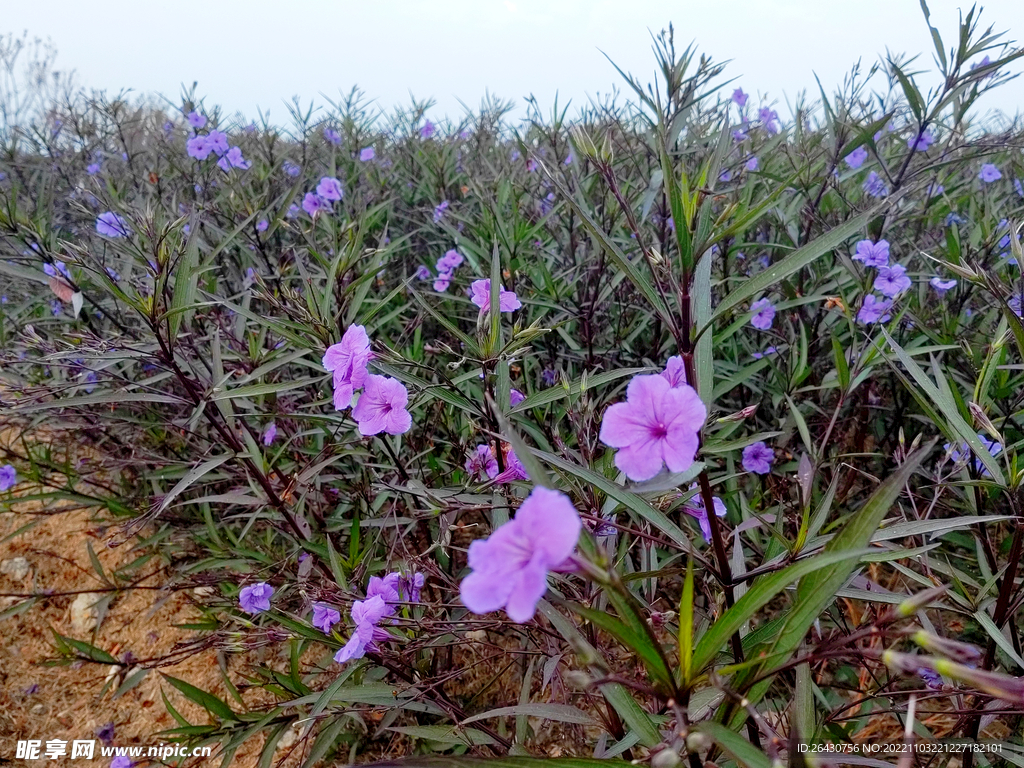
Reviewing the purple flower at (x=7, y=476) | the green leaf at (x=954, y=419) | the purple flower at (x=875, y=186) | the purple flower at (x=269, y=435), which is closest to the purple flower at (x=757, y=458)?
the green leaf at (x=954, y=419)

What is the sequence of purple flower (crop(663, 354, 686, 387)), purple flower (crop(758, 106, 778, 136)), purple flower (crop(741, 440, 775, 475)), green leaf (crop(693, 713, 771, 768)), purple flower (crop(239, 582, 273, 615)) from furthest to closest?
purple flower (crop(758, 106, 778, 136))
purple flower (crop(741, 440, 775, 475))
purple flower (crop(239, 582, 273, 615))
purple flower (crop(663, 354, 686, 387))
green leaf (crop(693, 713, 771, 768))

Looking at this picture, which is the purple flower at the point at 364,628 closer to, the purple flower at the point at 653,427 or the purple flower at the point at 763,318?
the purple flower at the point at 653,427

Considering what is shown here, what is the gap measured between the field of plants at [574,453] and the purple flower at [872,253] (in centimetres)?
2

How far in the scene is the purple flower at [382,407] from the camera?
1.15m

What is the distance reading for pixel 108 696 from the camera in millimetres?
2146

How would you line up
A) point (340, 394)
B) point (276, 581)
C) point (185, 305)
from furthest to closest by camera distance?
point (276, 581), point (185, 305), point (340, 394)

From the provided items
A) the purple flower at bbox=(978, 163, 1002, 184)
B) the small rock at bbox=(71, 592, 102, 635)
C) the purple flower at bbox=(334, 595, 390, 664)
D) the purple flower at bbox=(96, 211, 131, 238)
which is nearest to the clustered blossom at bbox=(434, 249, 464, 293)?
the purple flower at bbox=(96, 211, 131, 238)

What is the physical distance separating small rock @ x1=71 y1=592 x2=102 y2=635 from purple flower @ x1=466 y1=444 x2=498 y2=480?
185 centimetres

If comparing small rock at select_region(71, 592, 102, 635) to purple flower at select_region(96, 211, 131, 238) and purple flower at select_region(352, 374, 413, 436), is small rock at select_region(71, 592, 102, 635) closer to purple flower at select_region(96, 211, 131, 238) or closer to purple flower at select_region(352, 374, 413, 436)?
purple flower at select_region(96, 211, 131, 238)

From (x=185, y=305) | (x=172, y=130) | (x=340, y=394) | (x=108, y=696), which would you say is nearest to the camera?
(x=340, y=394)

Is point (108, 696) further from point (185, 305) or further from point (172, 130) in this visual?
point (172, 130)

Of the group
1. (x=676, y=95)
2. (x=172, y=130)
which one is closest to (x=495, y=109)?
(x=172, y=130)

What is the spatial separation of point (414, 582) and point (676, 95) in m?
1.72

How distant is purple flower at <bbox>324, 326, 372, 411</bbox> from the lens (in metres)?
1.14
